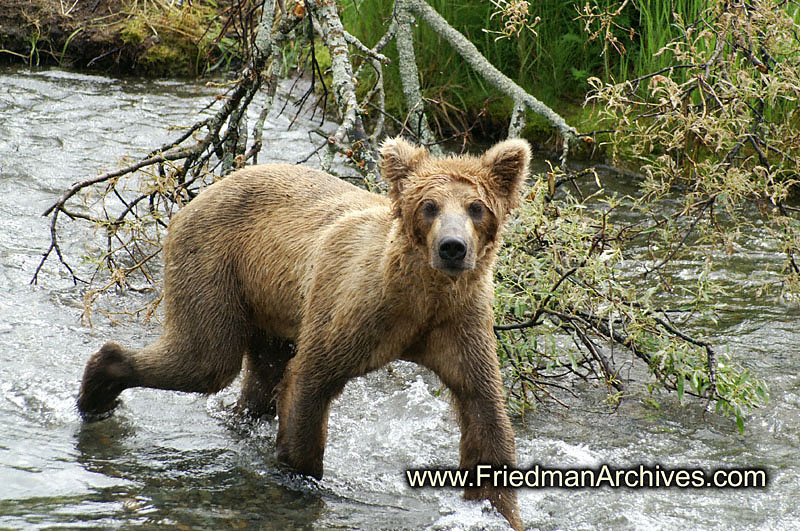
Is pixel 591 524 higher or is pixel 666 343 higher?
pixel 666 343

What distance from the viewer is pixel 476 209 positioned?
392 cm

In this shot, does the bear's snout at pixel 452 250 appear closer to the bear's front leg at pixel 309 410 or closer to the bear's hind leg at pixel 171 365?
the bear's front leg at pixel 309 410

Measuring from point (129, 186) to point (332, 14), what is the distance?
3.33m

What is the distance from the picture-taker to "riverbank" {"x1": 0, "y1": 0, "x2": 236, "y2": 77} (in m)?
11.3

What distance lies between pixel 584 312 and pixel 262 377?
195 cm

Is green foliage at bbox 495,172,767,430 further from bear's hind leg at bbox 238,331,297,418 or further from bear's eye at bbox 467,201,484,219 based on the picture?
bear's eye at bbox 467,201,484,219

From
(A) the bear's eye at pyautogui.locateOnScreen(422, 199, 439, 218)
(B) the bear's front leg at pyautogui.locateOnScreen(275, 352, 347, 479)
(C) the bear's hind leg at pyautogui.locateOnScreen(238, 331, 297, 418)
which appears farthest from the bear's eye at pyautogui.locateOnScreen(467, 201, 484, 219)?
(C) the bear's hind leg at pyautogui.locateOnScreen(238, 331, 297, 418)

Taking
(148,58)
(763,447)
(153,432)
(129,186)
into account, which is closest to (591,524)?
(763,447)

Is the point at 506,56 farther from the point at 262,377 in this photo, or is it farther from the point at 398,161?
the point at 398,161

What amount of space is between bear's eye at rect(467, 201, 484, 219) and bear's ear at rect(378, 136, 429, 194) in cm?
35

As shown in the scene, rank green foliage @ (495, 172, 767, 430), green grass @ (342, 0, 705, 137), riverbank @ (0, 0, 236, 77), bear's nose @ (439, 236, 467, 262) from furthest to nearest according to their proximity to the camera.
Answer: riverbank @ (0, 0, 236, 77)
green grass @ (342, 0, 705, 137)
green foliage @ (495, 172, 767, 430)
bear's nose @ (439, 236, 467, 262)

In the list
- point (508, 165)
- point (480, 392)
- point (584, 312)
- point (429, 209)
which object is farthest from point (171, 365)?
point (584, 312)

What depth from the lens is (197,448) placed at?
16.3 ft

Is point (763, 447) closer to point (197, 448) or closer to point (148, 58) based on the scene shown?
point (197, 448)
